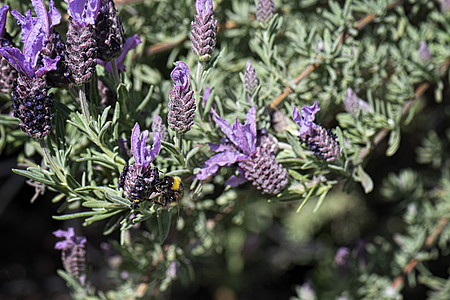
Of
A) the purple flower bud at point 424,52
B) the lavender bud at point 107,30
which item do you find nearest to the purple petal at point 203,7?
the lavender bud at point 107,30

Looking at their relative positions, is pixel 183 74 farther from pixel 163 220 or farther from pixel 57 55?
pixel 163 220

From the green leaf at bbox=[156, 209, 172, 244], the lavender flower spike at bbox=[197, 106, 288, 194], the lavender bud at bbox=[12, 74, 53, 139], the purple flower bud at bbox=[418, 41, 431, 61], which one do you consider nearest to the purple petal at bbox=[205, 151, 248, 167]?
the lavender flower spike at bbox=[197, 106, 288, 194]

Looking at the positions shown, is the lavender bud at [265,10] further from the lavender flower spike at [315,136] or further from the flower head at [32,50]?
the flower head at [32,50]

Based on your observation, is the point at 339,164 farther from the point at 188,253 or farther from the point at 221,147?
the point at 188,253

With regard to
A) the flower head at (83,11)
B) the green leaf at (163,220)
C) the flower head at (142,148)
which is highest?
the flower head at (83,11)

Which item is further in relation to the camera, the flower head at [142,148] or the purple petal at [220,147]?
the purple petal at [220,147]

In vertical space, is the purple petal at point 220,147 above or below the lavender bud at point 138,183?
below

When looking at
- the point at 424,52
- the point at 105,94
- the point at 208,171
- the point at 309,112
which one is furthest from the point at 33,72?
the point at 424,52
